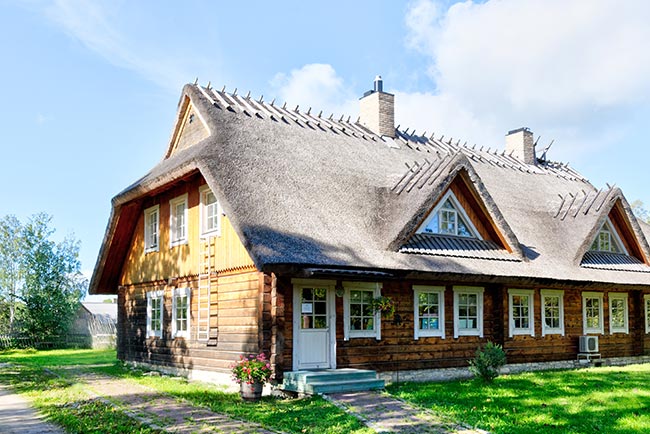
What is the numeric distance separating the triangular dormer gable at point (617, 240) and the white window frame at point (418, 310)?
19.1 feet

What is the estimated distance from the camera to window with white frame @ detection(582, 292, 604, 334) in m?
20.0

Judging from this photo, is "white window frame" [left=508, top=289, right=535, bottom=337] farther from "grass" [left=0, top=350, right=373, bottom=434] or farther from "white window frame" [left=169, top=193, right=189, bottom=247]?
"white window frame" [left=169, top=193, right=189, bottom=247]

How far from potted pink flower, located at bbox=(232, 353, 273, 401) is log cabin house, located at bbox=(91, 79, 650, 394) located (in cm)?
63

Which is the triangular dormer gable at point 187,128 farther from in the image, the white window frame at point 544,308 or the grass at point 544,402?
the white window frame at point 544,308

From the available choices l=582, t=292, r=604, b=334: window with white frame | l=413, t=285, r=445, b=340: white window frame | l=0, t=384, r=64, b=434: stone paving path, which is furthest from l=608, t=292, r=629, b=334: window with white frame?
l=0, t=384, r=64, b=434: stone paving path

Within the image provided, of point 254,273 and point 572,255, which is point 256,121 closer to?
point 254,273

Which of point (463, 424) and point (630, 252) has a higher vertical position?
point (630, 252)

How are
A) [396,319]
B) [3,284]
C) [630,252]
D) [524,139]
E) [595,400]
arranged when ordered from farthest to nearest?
[3,284]
[524,139]
[630,252]
[396,319]
[595,400]

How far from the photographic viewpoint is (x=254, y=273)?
563 inches

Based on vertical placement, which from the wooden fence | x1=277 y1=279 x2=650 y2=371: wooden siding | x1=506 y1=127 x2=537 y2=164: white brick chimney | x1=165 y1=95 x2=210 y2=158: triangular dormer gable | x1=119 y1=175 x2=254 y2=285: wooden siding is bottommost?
the wooden fence

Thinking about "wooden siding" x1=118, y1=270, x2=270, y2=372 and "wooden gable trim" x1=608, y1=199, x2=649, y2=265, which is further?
"wooden gable trim" x1=608, y1=199, x2=649, y2=265

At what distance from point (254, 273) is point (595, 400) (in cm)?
706

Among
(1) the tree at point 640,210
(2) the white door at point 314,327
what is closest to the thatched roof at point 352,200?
(2) the white door at point 314,327

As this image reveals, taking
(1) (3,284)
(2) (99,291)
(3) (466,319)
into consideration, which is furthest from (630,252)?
(1) (3,284)
